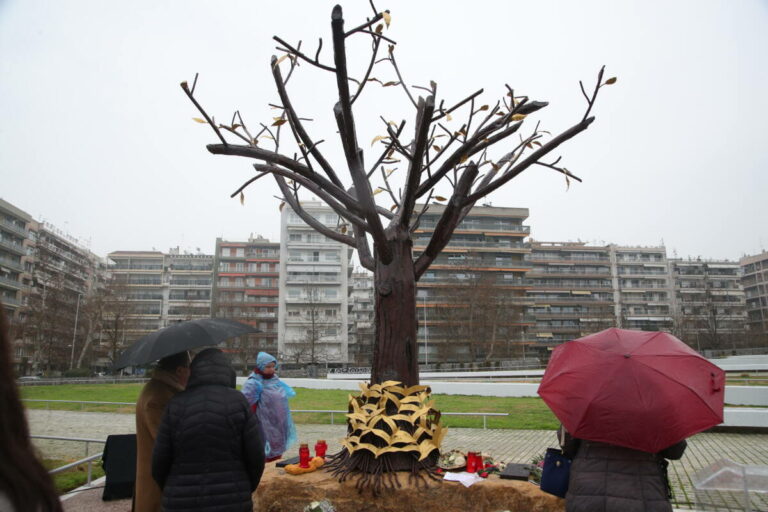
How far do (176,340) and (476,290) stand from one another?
153 ft

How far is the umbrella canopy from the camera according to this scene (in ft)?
12.5

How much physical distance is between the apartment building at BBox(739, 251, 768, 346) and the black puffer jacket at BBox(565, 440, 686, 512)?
10837 cm

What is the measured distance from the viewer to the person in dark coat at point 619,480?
2975mm

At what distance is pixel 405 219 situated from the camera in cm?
606

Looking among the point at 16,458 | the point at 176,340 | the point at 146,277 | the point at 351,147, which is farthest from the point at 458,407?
the point at 146,277

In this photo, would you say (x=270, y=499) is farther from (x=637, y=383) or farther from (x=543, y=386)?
(x=637, y=383)

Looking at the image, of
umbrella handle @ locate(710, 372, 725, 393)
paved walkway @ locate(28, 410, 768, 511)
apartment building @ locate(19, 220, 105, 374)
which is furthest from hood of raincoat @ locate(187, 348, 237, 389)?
apartment building @ locate(19, 220, 105, 374)

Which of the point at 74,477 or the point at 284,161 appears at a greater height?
the point at 284,161

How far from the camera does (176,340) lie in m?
3.94

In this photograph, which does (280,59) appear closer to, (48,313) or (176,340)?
(176,340)

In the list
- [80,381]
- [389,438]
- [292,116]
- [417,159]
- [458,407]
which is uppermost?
[292,116]

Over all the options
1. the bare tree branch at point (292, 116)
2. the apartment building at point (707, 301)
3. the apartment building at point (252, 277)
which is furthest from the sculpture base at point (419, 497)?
the apartment building at point (252, 277)

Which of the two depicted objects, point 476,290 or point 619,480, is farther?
point 476,290

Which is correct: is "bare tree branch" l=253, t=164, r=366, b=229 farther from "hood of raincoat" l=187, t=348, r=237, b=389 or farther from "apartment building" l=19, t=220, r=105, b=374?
"apartment building" l=19, t=220, r=105, b=374
